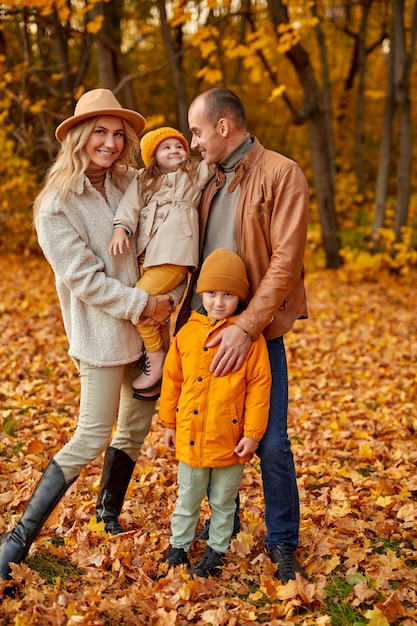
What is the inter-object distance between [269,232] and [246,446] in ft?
3.38

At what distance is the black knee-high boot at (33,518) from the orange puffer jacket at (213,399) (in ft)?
2.15

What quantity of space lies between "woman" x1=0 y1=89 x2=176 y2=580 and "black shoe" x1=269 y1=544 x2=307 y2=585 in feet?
3.48

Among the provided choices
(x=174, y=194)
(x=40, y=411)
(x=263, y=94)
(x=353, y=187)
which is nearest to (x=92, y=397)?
(x=174, y=194)

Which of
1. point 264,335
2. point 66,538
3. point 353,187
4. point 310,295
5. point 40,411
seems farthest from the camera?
point 353,187

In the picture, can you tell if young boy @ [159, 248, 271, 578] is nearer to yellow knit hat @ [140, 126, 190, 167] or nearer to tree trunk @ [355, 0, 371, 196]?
yellow knit hat @ [140, 126, 190, 167]

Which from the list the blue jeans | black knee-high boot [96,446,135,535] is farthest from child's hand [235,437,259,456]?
black knee-high boot [96,446,135,535]

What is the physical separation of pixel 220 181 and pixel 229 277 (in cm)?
55

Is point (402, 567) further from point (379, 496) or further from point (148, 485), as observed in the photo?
point (148, 485)

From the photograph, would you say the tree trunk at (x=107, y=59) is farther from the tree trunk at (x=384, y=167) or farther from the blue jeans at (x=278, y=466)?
the blue jeans at (x=278, y=466)

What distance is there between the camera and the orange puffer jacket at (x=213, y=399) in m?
3.05

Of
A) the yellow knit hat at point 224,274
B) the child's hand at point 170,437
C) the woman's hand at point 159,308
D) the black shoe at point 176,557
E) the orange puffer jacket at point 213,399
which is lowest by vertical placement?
the black shoe at point 176,557

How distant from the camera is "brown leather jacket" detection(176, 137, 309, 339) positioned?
3.01 m

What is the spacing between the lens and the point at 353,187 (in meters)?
16.3

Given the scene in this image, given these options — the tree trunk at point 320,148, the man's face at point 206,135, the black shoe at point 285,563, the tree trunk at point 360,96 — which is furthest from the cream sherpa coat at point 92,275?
the tree trunk at point 360,96
